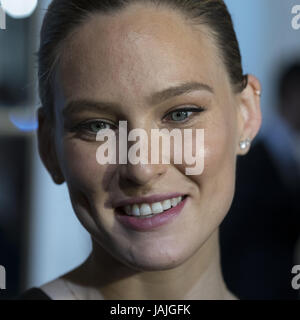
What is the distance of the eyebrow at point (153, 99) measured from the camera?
27.7 inches

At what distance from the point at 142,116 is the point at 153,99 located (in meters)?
0.03

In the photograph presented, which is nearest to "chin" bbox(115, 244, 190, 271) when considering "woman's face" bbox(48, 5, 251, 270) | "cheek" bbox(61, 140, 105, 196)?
"woman's face" bbox(48, 5, 251, 270)

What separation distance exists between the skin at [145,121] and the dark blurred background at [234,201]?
1.73 feet

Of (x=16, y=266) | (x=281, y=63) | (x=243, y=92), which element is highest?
(x=243, y=92)

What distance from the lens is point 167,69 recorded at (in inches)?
27.8

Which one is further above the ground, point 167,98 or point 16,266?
point 167,98

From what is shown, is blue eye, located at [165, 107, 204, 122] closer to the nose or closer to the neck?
the nose

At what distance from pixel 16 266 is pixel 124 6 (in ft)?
3.10

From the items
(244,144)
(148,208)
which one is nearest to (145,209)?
(148,208)

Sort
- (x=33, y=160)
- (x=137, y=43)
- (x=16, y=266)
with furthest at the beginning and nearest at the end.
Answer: (x=33, y=160) → (x=16, y=266) → (x=137, y=43)

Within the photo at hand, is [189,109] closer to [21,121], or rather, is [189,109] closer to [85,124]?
[85,124]
